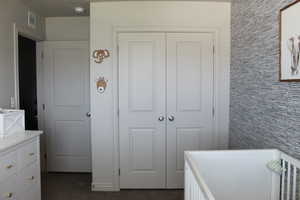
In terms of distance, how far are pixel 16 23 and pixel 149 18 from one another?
1.58 m

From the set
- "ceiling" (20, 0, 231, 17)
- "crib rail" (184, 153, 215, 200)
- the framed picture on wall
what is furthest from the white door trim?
"crib rail" (184, 153, 215, 200)

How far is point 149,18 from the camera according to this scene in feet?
9.17

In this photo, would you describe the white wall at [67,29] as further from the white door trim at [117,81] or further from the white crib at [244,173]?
the white crib at [244,173]

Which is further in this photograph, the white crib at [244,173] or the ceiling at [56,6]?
the ceiling at [56,6]

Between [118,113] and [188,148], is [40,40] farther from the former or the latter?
[188,148]

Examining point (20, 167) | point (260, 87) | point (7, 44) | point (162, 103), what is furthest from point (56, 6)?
point (260, 87)

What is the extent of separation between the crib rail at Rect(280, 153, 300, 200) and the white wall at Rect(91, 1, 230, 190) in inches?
50.9

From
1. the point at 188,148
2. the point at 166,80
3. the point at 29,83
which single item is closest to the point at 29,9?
the point at 29,83

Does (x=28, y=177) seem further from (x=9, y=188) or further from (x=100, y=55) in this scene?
(x=100, y=55)

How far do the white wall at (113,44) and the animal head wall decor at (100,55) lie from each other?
49 millimetres

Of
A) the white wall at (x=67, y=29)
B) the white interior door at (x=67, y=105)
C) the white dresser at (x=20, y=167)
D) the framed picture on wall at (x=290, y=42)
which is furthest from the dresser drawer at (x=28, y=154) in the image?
the framed picture on wall at (x=290, y=42)

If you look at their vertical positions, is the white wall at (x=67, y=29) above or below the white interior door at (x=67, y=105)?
above

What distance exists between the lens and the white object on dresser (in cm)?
191

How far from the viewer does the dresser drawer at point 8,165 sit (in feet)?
5.39
